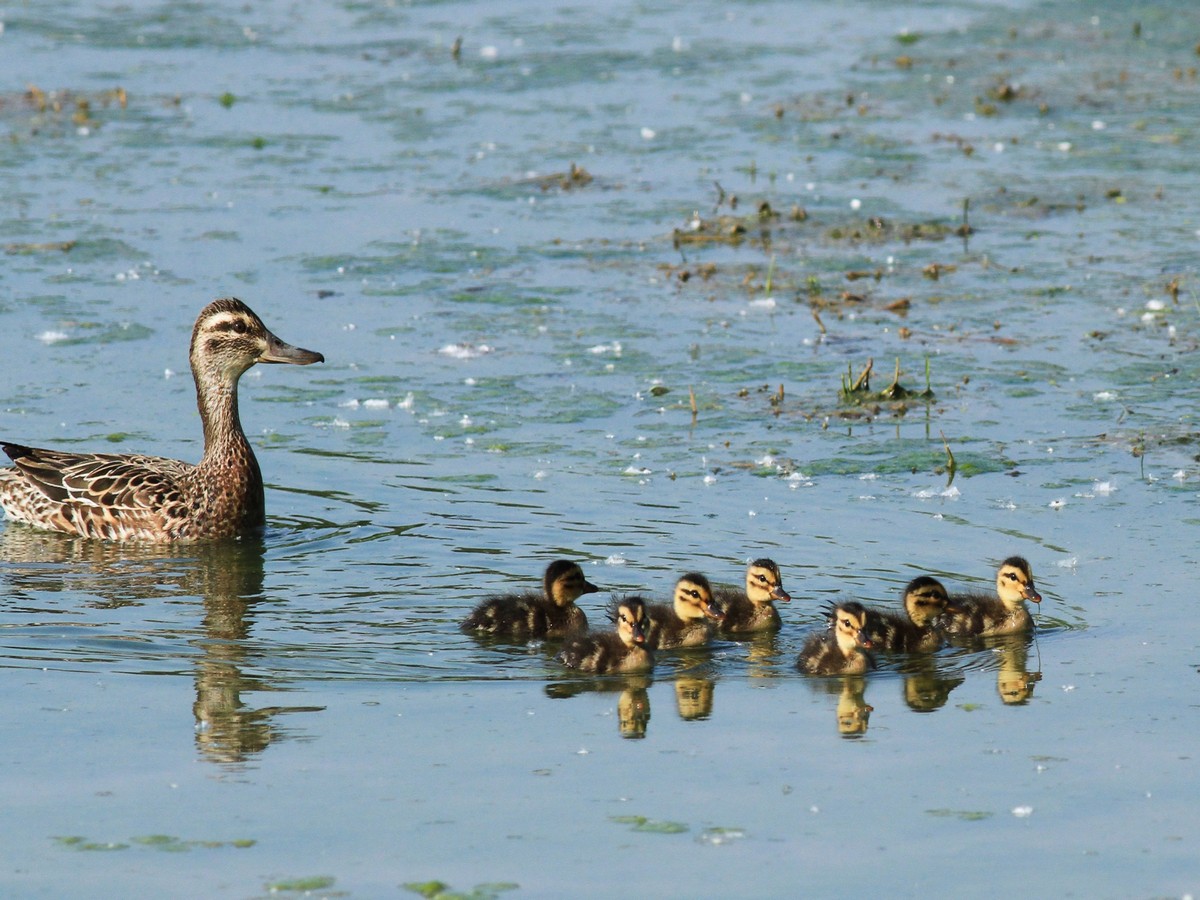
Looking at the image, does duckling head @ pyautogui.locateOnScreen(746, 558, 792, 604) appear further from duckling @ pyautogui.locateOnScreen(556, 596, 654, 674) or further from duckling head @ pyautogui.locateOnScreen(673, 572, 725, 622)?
duckling @ pyautogui.locateOnScreen(556, 596, 654, 674)

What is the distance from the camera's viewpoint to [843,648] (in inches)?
348

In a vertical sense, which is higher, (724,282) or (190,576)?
(724,282)

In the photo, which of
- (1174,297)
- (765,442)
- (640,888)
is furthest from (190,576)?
(1174,297)

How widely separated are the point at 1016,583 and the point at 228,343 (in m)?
4.65

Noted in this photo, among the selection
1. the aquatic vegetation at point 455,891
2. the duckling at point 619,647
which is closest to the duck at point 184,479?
the duckling at point 619,647

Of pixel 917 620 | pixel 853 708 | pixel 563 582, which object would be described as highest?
pixel 563 582

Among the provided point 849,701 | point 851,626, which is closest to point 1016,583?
point 851,626

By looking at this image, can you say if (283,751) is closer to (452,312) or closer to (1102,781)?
(1102,781)

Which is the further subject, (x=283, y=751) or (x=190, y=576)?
(x=190, y=576)

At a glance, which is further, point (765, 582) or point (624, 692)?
point (765, 582)

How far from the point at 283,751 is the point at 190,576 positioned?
2.90m

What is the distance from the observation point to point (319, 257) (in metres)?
16.0

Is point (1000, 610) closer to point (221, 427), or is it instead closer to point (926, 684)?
point (926, 684)

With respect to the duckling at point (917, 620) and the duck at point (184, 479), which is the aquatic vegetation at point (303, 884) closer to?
the duckling at point (917, 620)
